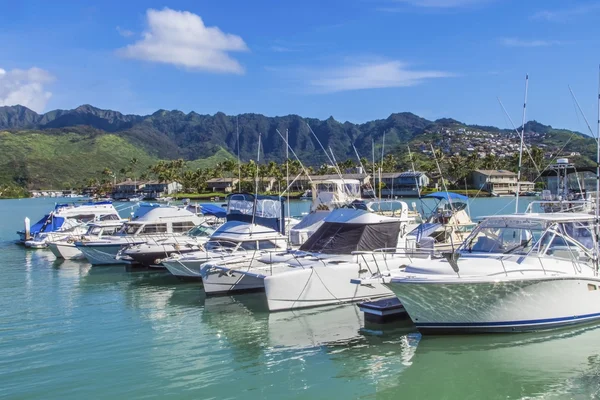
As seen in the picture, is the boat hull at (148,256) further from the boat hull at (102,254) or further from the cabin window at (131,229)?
the cabin window at (131,229)

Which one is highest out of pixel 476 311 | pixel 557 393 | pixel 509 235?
pixel 509 235

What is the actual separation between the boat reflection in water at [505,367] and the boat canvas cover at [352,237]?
6.02m

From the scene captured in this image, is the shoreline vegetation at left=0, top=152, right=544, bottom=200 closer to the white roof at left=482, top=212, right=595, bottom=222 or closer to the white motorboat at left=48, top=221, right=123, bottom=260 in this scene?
the white motorboat at left=48, top=221, right=123, bottom=260

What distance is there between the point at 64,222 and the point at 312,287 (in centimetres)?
3075

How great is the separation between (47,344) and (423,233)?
15888 mm

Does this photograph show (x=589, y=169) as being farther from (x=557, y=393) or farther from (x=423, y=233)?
(x=557, y=393)

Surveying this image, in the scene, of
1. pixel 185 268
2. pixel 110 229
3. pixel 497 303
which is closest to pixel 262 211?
pixel 185 268

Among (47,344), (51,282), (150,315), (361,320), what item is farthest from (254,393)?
(51,282)

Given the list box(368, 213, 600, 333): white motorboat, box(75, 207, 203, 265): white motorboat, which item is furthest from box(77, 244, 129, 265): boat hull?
box(368, 213, 600, 333): white motorboat

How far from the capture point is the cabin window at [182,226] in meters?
34.7

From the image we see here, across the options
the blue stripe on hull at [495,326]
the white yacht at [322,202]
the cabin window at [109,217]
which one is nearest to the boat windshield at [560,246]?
the blue stripe on hull at [495,326]

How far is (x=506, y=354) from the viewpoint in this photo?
46.6 feet

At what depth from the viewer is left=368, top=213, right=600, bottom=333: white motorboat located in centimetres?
1473

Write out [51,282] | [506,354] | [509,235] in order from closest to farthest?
1. [506,354]
2. [509,235]
3. [51,282]
